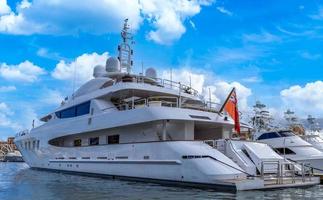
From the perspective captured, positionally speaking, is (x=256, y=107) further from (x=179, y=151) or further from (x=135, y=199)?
(x=135, y=199)

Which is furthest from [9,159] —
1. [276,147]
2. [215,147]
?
[215,147]

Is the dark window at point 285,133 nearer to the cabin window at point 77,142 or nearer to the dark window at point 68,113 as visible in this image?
the cabin window at point 77,142

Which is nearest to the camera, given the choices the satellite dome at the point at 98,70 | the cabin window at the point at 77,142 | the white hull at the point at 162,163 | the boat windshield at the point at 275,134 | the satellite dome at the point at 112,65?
the white hull at the point at 162,163

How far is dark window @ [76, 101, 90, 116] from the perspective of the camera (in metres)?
22.7

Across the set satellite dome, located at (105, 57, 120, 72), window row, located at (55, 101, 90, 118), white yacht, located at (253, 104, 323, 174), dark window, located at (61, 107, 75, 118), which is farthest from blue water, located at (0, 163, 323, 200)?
satellite dome, located at (105, 57, 120, 72)

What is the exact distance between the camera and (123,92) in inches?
831

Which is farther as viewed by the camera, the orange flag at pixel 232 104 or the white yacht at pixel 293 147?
the white yacht at pixel 293 147

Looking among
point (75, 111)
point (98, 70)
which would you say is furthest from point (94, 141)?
point (98, 70)

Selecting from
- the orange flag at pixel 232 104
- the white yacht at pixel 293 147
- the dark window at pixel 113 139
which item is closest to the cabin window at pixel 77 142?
the dark window at pixel 113 139

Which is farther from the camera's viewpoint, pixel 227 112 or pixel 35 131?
pixel 35 131

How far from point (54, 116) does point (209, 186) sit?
631 inches

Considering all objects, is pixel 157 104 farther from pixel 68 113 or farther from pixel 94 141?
pixel 68 113

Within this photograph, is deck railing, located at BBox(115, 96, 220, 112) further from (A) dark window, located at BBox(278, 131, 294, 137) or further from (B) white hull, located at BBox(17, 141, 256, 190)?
(A) dark window, located at BBox(278, 131, 294, 137)

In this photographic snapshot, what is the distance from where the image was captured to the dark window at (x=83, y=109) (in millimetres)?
22719
